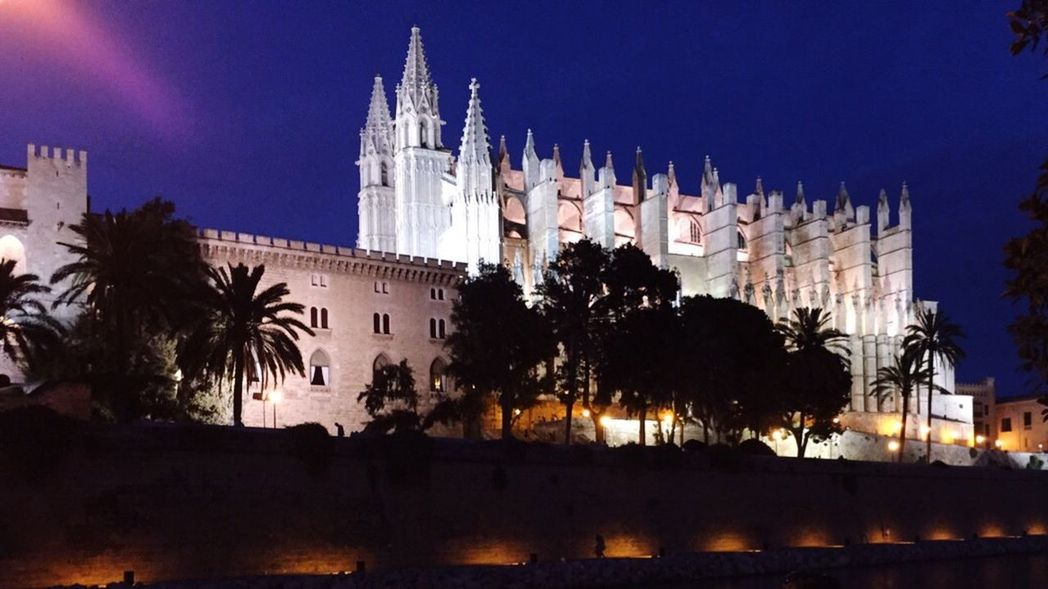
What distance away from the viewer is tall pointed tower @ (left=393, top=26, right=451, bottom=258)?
60.9m

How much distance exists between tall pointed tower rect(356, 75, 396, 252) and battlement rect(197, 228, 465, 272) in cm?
1124

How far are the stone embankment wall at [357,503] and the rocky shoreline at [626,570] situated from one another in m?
0.89

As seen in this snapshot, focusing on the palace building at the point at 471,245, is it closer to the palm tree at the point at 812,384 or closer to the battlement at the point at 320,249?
the battlement at the point at 320,249

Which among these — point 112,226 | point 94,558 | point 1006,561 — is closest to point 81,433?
point 94,558

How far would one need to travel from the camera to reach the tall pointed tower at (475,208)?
59.6 metres

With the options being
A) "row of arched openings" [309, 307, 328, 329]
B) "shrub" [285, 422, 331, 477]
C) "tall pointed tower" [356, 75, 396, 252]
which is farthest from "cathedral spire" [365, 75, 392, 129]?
"shrub" [285, 422, 331, 477]

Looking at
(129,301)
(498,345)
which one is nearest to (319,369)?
(498,345)

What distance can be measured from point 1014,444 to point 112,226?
2915 inches

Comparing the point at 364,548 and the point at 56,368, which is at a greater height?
the point at 56,368

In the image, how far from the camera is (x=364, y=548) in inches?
1085

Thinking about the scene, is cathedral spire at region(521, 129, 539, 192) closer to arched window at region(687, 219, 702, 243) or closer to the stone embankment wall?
arched window at region(687, 219, 702, 243)

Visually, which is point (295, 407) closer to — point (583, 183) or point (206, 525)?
point (206, 525)

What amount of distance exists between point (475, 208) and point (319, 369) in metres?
15.7

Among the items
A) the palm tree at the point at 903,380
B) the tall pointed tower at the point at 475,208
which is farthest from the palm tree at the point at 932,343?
the tall pointed tower at the point at 475,208
